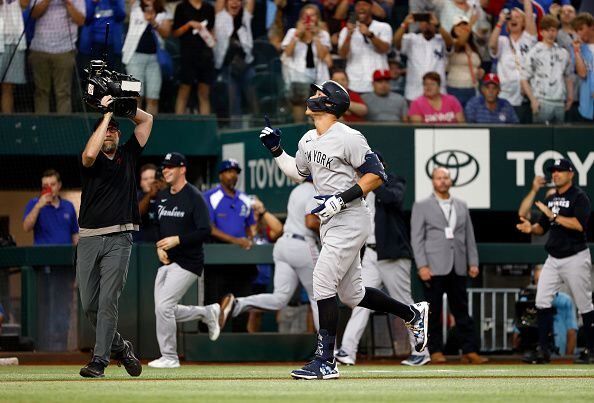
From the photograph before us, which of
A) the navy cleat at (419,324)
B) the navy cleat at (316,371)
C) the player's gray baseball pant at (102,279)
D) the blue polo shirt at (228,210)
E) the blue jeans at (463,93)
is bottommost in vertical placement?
the navy cleat at (316,371)

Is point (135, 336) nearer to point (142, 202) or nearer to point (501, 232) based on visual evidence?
point (142, 202)

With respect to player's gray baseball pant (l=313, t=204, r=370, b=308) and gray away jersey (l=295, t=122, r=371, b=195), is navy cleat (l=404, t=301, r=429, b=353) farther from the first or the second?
gray away jersey (l=295, t=122, r=371, b=195)

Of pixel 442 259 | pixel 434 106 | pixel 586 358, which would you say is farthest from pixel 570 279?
pixel 434 106

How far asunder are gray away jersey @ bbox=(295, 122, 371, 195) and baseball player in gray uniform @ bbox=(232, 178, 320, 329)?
4033 mm

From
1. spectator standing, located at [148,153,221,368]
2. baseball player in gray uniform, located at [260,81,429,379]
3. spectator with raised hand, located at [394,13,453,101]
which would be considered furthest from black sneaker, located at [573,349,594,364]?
baseball player in gray uniform, located at [260,81,429,379]

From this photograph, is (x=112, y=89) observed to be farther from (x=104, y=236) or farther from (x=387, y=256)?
(x=387, y=256)

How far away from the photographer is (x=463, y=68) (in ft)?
54.6

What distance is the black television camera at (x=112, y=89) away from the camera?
9.38 m

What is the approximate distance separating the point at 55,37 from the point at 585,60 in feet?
23.3

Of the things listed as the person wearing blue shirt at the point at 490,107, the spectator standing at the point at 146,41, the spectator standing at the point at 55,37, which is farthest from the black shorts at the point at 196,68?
the person wearing blue shirt at the point at 490,107

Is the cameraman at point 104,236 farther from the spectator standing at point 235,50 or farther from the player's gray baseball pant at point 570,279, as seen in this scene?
the spectator standing at point 235,50

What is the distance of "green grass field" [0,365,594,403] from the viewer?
7.39m

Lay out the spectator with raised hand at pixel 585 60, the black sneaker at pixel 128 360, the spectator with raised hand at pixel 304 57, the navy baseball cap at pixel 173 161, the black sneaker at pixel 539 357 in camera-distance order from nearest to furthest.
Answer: the black sneaker at pixel 128 360 < the navy baseball cap at pixel 173 161 < the black sneaker at pixel 539 357 < the spectator with raised hand at pixel 304 57 < the spectator with raised hand at pixel 585 60

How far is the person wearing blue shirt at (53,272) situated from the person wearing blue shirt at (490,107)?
17.9 ft
